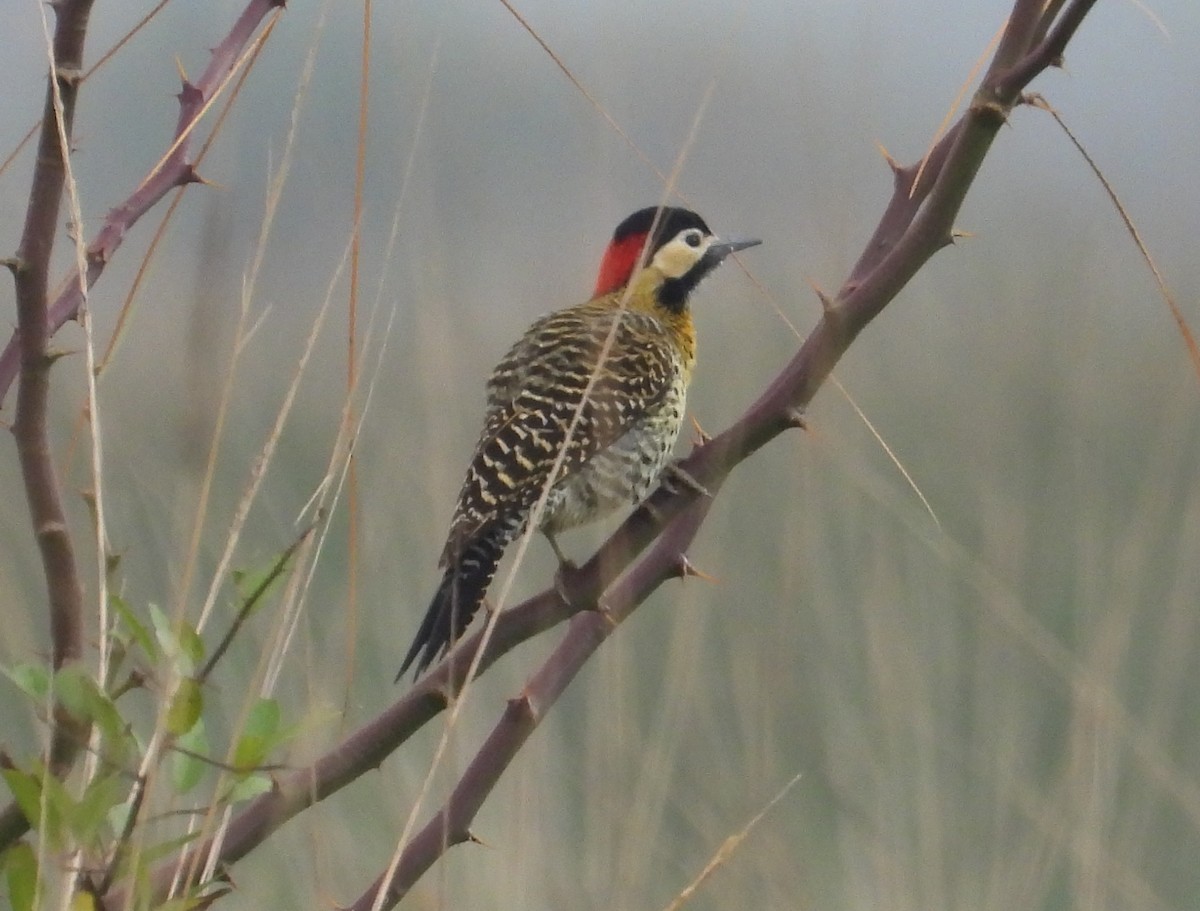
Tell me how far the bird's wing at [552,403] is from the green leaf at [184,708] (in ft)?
2.22

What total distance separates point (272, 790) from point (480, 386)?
76.8 inches

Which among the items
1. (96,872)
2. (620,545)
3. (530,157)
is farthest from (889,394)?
(96,872)

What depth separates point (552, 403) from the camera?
1615 millimetres

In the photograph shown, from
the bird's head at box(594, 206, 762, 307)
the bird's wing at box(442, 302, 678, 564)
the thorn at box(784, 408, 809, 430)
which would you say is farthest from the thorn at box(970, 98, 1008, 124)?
the bird's head at box(594, 206, 762, 307)

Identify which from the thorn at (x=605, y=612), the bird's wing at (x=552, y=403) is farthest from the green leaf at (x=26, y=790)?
the bird's wing at (x=552, y=403)

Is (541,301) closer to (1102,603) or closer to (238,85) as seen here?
(1102,603)

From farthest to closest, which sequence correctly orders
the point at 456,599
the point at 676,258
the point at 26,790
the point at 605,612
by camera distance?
1. the point at 676,258
2. the point at 456,599
3. the point at 605,612
4. the point at 26,790

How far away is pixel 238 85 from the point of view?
3.47 ft

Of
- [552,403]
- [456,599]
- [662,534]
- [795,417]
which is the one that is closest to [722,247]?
[552,403]

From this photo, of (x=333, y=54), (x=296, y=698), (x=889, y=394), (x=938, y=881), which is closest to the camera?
(x=333, y=54)

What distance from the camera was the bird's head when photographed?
2002mm

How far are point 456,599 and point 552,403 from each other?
453 mm

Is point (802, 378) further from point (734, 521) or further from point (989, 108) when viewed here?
point (734, 521)

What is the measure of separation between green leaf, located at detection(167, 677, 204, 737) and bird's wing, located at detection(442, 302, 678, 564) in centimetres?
68
